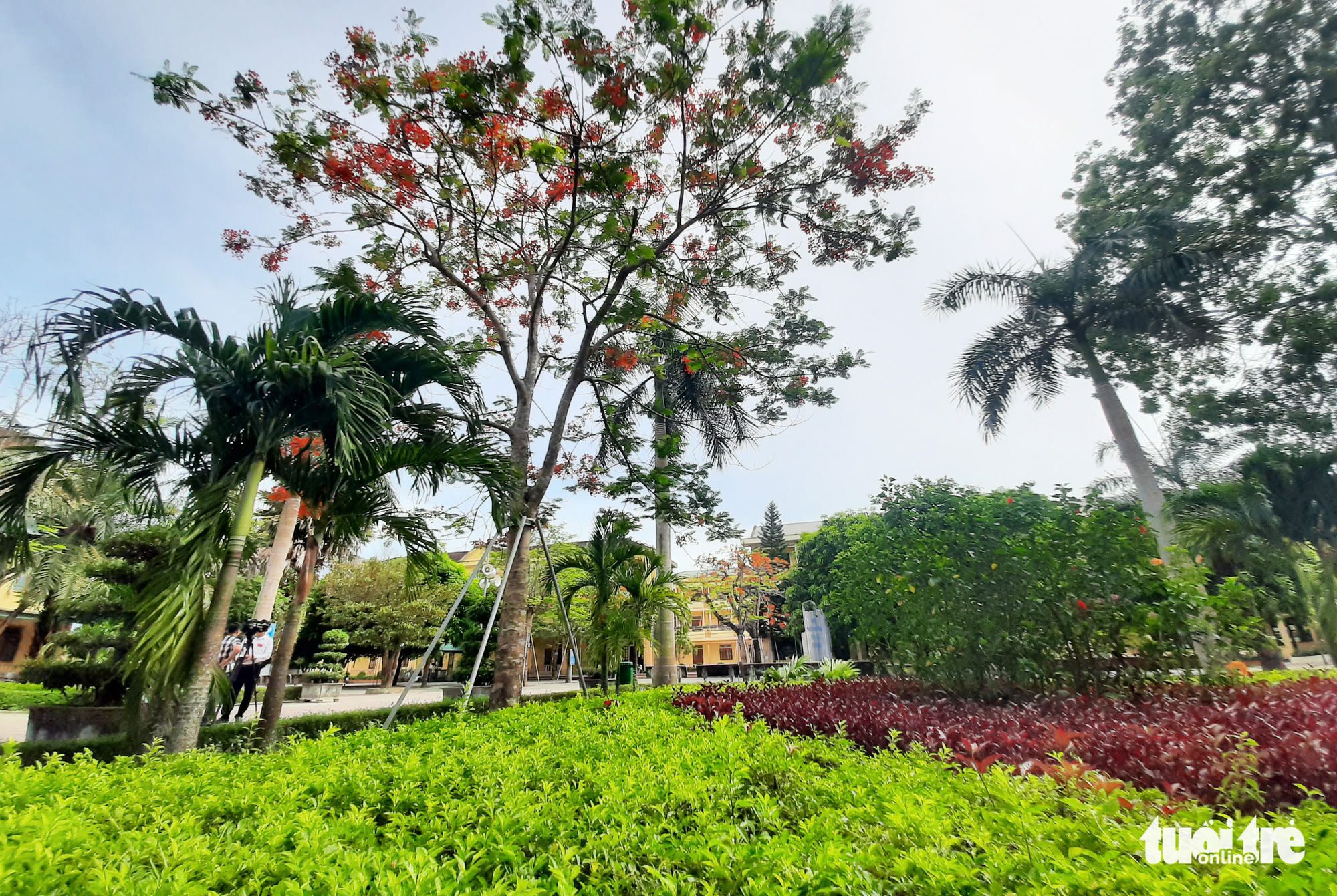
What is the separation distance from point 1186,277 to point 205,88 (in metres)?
17.1

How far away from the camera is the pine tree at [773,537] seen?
3512 centimetres

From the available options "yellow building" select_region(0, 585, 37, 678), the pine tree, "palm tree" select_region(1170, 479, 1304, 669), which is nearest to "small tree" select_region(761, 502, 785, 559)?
the pine tree

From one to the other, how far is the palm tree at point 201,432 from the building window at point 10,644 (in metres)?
28.4

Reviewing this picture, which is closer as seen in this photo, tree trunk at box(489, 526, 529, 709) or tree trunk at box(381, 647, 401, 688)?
tree trunk at box(489, 526, 529, 709)

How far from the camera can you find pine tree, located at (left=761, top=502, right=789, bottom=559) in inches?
1383

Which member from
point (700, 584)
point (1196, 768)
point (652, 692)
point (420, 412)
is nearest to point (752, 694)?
point (652, 692)

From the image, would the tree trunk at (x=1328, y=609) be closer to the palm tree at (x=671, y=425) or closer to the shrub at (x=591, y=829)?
the palm tree at (x=671, y=425)

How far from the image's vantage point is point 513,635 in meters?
6.97

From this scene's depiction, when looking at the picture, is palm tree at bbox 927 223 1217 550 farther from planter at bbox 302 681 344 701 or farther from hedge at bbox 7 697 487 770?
planter at bbox 302 681 344 701

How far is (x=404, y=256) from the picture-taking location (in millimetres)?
8008

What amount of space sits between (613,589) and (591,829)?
7641 mm

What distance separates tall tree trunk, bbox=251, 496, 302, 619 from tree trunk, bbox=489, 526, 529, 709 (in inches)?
122

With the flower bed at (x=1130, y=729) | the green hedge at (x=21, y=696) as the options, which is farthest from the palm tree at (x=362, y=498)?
the green hedge at (x=21, y=696)

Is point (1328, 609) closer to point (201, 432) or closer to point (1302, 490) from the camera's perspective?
point (1302, 490)
